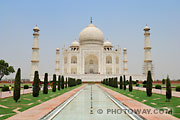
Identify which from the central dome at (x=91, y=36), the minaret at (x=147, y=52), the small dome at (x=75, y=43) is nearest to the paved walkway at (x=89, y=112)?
the minaret at (x=147, y=52)

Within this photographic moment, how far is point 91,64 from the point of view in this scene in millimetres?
45344

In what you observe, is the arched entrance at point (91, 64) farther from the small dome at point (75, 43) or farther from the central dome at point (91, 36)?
the small dome at point (75, 43)

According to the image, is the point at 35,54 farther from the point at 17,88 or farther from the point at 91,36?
Answer: the point at 17,88

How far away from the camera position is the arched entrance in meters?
44.9

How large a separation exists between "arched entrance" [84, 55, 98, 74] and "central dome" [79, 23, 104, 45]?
327 centimetres

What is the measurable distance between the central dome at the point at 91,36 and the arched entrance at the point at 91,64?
10.7ft

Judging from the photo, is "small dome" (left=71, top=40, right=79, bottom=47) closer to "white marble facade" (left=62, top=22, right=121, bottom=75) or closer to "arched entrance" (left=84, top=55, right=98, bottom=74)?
"white marble facade" (left=62, top=22, right=121, bottom=75)

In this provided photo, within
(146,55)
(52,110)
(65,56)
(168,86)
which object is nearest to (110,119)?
(52,110)

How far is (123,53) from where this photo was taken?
42.3 metres

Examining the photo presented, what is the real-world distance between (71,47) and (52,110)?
41697mm

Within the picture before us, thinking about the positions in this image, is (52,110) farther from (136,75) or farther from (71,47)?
(71,47)

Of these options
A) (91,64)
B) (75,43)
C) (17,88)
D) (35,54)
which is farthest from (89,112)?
(75,43)

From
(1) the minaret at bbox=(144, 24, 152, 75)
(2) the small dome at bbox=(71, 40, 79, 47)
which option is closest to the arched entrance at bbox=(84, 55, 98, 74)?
(2) the small dome at bbox=(71, 40, 79, 47)

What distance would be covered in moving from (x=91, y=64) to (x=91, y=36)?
240 inches
